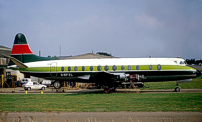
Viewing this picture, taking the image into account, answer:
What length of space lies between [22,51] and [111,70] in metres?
13.0

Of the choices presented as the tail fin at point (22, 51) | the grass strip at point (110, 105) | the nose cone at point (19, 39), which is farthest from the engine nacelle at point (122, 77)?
the nose cone at point (19, 39)

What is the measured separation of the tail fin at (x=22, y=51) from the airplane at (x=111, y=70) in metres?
0.32

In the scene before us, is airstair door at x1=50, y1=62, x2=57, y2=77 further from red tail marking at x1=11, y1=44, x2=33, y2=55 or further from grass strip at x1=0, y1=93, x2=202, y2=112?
grass strip at x1=0, y1=93, x2=202, y2=112

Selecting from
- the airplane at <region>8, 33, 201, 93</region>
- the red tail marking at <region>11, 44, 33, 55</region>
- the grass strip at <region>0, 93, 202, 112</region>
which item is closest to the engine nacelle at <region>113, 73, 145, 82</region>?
the airplane at <region>8, 33, 201, 93</region>

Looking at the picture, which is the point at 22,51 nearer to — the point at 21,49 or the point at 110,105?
the point at 21,49

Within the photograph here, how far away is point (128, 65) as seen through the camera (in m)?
28.2

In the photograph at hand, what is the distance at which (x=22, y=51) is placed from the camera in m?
32.1

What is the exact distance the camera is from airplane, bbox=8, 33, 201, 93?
91.0 feet

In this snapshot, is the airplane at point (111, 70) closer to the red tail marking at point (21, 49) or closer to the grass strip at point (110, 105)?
the red tail marking at point (21, 49)

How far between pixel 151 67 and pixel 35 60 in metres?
15.6

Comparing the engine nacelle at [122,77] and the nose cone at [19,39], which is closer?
the engine nacelle at [122,77]

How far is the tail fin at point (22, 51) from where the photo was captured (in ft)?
105

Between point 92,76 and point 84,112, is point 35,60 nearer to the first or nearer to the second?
point 92,76

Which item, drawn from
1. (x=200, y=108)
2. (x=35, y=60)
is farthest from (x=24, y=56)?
(x=200, y=108)
